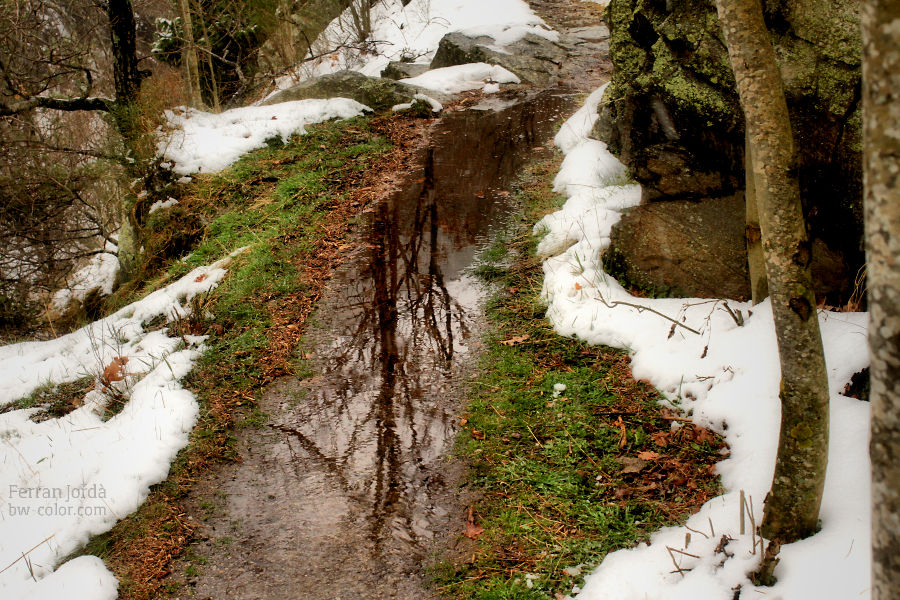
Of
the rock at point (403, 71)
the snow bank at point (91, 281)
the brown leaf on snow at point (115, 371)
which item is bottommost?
the snow bank at point (91, 281)

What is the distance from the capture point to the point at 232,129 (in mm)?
9664

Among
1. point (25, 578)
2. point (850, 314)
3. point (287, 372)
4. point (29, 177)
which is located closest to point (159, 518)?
point (25, 578)

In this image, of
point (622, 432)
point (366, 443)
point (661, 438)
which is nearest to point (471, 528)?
point (366, 443)

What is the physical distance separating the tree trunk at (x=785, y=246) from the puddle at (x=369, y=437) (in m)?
1.88

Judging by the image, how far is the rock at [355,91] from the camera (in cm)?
1095

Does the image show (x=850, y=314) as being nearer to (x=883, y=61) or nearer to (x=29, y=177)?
(x=883, y=61)

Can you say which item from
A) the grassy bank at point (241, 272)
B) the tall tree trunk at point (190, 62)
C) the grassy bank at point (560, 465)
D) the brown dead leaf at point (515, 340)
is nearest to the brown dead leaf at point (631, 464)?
the grassy bank at point (560, 465)

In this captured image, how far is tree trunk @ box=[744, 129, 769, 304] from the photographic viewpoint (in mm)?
3590

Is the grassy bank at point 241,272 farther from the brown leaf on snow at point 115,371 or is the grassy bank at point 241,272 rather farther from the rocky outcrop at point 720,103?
the rocky outcrop at point 720,103

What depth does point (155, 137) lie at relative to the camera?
335 inches

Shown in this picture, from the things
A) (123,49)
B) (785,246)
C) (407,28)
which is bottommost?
(785,246)

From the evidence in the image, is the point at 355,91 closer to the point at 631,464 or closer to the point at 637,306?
the point at 637,306

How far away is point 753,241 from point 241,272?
15.9ft

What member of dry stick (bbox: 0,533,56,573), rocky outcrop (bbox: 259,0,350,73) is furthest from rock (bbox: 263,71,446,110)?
dry stick (bbox: 0,533,56,573)
